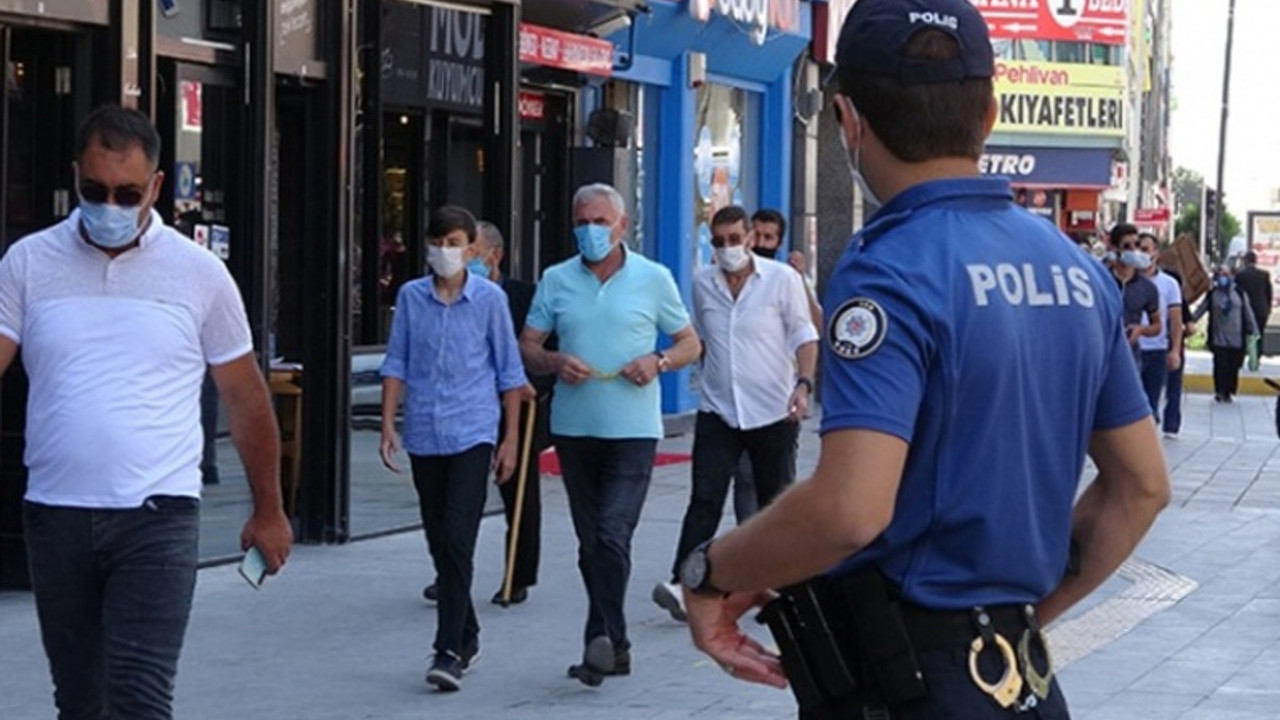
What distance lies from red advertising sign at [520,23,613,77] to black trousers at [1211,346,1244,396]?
47.9 ft

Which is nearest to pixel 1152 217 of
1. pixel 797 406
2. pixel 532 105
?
pixel 532 105

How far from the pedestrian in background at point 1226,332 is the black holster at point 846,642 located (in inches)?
1066

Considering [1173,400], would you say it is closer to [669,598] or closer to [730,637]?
[669,598]

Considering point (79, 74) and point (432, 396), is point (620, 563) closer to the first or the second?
point (432, 396)

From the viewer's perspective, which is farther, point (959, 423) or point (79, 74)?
point (79, 74)

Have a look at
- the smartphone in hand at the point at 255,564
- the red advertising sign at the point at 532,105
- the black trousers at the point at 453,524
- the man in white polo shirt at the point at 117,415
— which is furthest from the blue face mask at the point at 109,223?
the red advertising sign at the point at 532,105

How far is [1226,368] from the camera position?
3092 centimetres

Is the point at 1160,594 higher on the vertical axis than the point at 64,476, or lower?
lower

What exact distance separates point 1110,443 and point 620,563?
235 inches

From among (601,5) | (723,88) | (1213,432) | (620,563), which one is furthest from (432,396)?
(1213,432)

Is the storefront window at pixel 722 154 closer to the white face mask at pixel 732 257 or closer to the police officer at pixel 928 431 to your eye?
the white face mask at pixel 732 257

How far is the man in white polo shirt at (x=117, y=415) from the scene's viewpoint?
5.79 metres

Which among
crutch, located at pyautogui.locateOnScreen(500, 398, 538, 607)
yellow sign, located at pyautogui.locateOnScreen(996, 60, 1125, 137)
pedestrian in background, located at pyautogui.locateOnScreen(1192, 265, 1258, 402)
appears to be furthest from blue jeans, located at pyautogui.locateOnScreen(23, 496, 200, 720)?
yellow sign, located at pyautogui.locateOnScreen(996, 60, 1125, 137)

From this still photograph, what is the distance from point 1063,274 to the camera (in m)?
3.72
